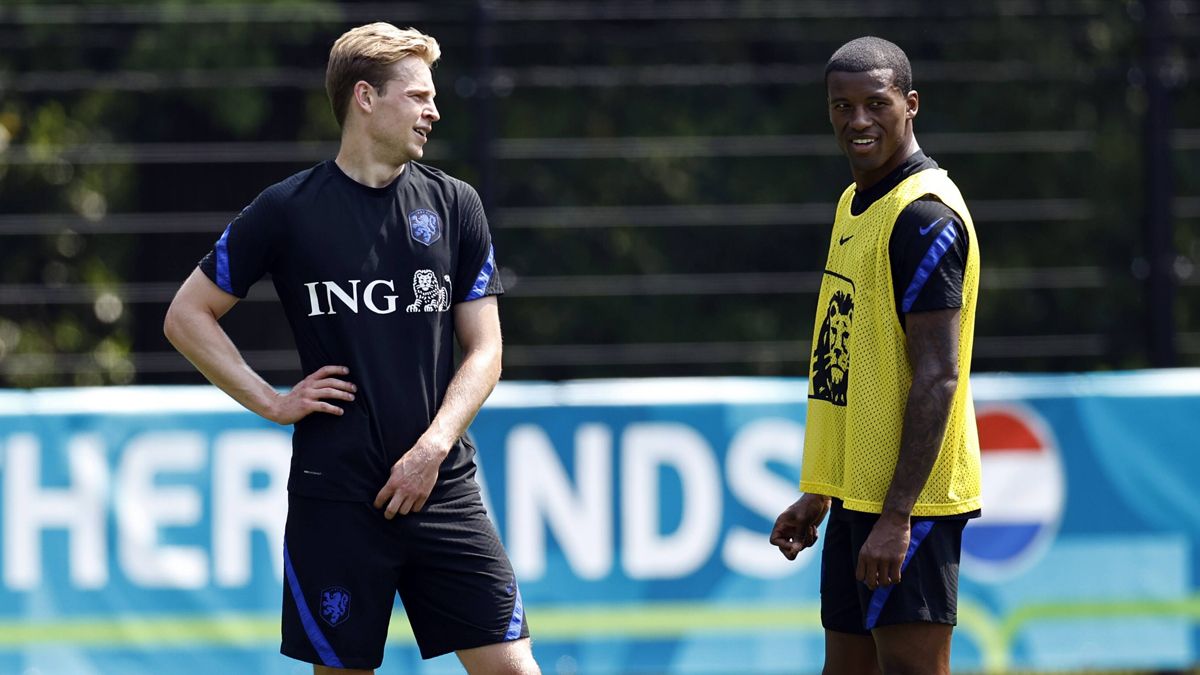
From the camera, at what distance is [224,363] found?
14.6 feet

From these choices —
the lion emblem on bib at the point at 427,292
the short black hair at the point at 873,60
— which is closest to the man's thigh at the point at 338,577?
the lion emblem on bib at the point at 427,292

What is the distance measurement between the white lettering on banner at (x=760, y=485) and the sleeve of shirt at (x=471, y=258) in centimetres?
294

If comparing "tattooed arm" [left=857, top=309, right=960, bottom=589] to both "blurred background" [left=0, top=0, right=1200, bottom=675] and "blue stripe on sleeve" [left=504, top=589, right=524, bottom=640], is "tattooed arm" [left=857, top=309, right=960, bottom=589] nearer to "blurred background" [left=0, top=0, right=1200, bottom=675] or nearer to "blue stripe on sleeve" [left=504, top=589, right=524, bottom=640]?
"blue stripe on sleeve" [left=504, top=589, right=524, bottom=640]

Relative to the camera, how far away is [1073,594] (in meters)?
7.40

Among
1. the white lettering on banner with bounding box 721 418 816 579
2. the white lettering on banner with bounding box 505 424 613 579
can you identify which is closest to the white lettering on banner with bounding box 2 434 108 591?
the white lettering on banner with bounding box 505 424 613 579

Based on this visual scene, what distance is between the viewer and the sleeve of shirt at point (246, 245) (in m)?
4.41

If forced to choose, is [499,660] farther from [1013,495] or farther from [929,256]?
[1013,495]

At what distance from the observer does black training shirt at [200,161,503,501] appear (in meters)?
4.39

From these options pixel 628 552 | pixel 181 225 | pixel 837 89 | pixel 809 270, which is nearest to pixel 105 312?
pixel 181 225

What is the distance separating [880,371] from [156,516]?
12.6ft

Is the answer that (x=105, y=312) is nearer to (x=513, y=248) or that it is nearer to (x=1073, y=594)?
(x=513, y=248)

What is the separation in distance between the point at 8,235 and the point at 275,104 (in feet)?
6.54

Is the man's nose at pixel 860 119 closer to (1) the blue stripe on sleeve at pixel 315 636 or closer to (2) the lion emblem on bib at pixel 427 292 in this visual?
(2) the lion emblem on bib at pixel 427 292

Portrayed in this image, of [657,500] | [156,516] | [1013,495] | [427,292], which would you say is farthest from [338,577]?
[1013,495]
